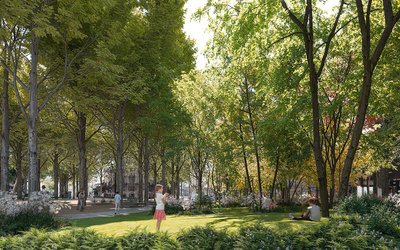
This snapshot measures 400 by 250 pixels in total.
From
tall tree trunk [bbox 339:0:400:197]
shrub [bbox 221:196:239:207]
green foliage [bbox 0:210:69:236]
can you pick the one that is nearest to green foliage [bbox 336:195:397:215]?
tall tree trunk [bbox 339:0:400:197]

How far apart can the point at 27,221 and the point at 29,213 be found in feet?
1.79

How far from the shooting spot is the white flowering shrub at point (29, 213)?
37.0 ft

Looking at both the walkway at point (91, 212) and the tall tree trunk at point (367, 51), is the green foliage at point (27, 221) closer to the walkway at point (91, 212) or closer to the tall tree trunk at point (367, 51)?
the walkway at point (91, 212)

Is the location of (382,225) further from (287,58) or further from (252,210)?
(252,210)

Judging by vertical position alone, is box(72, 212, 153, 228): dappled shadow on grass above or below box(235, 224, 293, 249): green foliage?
below

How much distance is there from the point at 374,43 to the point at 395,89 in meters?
3.38

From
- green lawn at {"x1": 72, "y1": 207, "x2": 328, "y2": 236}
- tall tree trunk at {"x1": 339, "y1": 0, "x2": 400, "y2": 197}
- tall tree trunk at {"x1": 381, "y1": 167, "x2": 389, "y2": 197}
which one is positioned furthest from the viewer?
tall tree trunk at {"x1": 381, "y1": 167, "x2": 389, "y2": 197}

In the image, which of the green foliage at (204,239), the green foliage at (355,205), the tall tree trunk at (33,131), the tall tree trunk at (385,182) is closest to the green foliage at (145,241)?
the green foliage at (204,239)

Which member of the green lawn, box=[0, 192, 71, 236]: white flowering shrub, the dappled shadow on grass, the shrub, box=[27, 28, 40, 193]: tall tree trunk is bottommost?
the shrub

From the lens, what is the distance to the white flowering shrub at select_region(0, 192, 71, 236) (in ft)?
37.0

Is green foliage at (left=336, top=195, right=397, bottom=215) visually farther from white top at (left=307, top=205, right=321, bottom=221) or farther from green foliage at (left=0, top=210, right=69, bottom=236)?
green foliage at (left=0, top=210, right=69, bottom=236)

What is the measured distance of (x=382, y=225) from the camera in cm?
893

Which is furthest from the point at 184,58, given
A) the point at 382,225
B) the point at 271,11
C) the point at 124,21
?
the point at 382,225

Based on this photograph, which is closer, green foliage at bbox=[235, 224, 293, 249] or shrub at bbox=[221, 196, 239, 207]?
green foliage at bbox=[235, 224, 293, 249]
